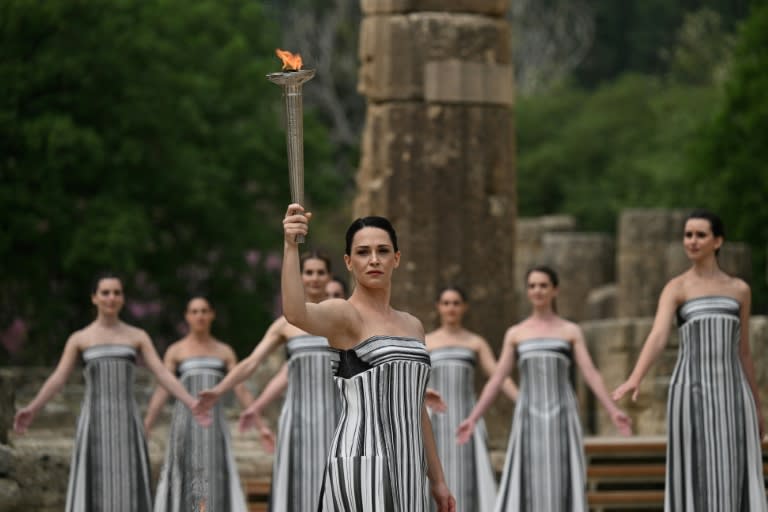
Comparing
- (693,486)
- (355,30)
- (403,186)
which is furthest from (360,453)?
(355,30)

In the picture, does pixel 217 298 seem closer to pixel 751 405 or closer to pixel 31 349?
pixel 31 349

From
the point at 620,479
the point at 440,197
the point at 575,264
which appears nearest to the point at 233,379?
the point at 620,479

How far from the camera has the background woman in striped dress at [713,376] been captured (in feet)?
41.8

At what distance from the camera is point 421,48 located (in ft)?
64.1

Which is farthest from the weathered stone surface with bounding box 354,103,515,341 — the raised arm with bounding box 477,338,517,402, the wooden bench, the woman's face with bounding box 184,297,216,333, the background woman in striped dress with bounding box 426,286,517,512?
the woman's face with bounding box 184,297,216,333

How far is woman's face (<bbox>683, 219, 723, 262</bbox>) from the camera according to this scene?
1273cm

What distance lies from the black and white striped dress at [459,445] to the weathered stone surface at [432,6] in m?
4.72

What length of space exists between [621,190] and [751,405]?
36.3 metres

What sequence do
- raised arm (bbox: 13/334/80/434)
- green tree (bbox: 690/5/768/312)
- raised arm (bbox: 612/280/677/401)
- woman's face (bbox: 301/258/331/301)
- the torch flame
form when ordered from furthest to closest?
green tree (bbox: 690/5/768/312)
raised arm (bbox: 13/334/80/434)
woman's face (bbox: 301/258/331/301)
raised arm (bbox: 612/280/677/401)
the torch flame

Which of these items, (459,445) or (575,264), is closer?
(459,445)

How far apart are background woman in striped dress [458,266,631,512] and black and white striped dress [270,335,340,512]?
1.08 m

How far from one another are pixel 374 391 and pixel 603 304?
23616mm

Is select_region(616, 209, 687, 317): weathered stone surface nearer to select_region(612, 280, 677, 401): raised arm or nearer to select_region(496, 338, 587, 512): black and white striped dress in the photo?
select_region(496, 338, 587, 512): black and white striped dress

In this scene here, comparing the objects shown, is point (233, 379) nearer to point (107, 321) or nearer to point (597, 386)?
point (107, 321)
